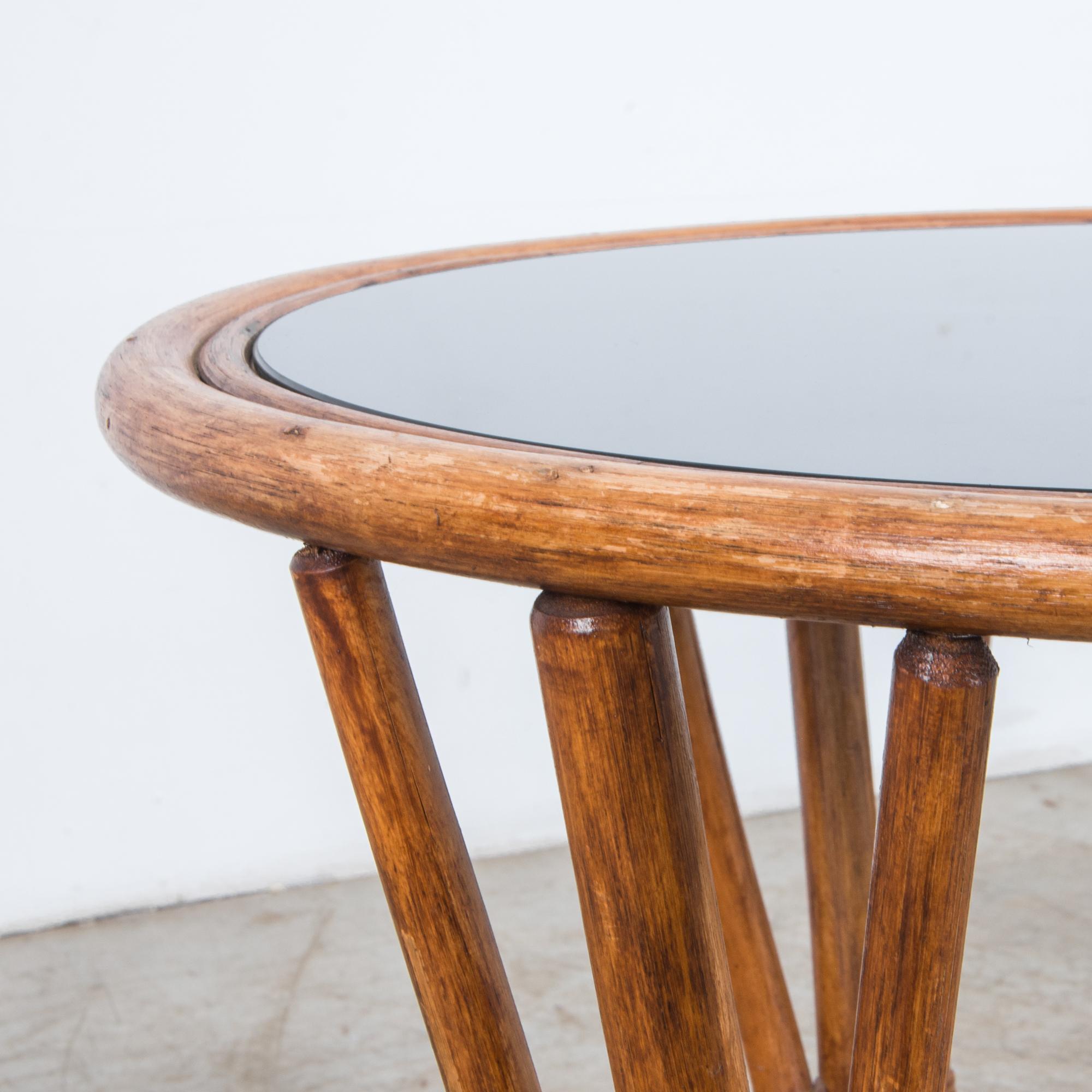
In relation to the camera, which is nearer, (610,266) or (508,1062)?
(508,1062)

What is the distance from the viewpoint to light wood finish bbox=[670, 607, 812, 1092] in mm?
882

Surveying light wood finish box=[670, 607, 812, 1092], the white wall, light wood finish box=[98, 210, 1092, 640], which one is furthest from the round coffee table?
the white wall

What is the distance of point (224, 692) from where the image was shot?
1708 mm

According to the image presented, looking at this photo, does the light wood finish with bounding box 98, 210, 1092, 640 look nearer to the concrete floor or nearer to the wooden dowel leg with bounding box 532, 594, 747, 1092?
the wooden dowel leg with bounding box 532, 594, 747, 1092

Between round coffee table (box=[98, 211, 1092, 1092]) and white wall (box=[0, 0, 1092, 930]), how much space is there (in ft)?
2.96

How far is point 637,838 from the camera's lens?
405 millimetres

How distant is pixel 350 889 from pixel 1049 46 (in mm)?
1492

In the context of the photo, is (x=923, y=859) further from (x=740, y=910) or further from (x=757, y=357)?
(x=740, y=910)

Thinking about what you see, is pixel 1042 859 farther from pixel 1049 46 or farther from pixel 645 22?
pixel 645 22

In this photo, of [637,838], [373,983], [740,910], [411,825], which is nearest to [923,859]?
[637,838]

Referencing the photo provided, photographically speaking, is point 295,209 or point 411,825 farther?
point 295,209

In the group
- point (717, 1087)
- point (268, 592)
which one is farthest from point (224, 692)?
point (717, 1087)

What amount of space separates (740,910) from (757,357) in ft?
1.67

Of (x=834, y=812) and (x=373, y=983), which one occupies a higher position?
(x=834, y=812)
